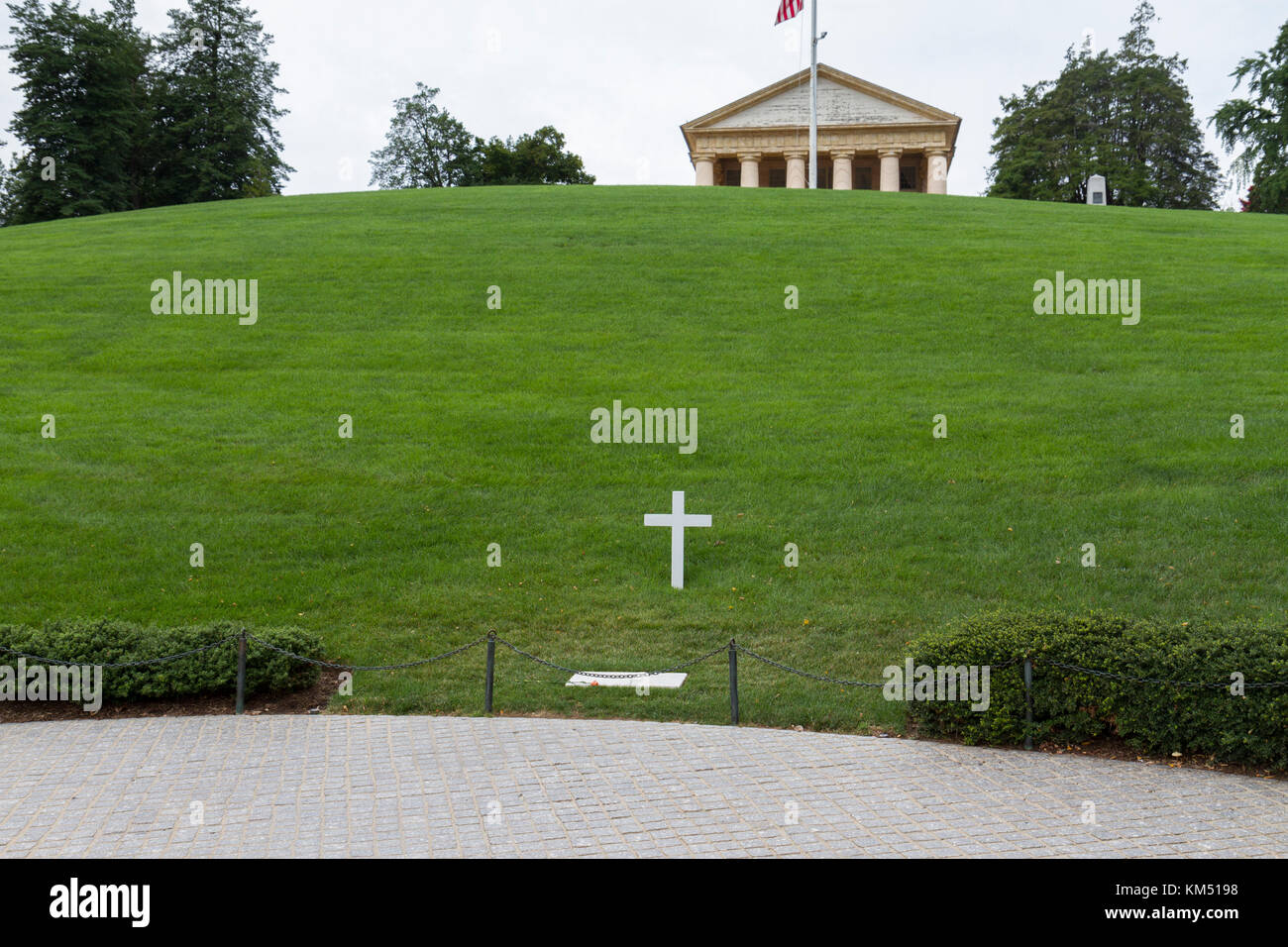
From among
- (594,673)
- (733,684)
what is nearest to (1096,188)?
(594,673)

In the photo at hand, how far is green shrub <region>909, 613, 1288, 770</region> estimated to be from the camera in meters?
→ 8.30

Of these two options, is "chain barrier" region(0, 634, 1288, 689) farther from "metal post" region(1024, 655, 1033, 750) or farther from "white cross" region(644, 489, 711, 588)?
"white cross" region(644, 489, 711, 588)

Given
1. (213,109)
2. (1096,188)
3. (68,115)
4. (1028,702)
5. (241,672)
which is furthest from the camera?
(213,109)

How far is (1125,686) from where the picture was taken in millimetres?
8844

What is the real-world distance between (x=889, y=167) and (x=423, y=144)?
3482cm

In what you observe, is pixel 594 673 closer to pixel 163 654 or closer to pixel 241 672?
pixel 241 672

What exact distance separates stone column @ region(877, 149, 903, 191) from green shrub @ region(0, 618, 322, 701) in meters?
61.1

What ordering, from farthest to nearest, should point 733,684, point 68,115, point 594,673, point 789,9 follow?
point 68,115 → point 789,9 → point 594,673 → point 733,684

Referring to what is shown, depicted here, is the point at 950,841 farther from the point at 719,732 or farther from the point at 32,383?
the point at 32,383

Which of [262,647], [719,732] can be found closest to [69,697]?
[262,647]

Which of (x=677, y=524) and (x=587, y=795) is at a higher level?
(x=677, y=524)

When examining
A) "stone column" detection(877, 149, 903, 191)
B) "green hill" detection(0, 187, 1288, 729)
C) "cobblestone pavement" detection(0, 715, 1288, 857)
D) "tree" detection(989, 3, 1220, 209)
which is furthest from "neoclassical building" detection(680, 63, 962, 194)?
"cobblestone pavement" detection(0, 715, 1288, 857)

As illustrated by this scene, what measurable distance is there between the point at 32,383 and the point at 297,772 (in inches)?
654

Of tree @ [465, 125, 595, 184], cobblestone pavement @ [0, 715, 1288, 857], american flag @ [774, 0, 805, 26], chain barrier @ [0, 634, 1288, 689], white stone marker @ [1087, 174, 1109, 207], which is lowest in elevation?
cobblestone pavement @ [0, 715, 1288, 857]
